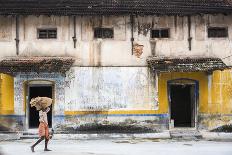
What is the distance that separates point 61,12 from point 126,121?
5707 millimetres

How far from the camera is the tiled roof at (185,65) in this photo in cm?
1775

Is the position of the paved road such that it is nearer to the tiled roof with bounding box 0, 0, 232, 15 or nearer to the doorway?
the doorway

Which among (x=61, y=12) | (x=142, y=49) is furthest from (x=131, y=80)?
(x=61, y=12)

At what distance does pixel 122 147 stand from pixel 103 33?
6.29 meters

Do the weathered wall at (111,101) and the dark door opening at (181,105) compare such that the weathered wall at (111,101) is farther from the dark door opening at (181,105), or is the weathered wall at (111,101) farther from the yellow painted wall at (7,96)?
the yellow painted wall at (7,96)

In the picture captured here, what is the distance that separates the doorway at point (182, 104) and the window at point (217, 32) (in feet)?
8.55

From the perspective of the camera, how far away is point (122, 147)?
48.7 feet

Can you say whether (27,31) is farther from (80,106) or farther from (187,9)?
(187,9)

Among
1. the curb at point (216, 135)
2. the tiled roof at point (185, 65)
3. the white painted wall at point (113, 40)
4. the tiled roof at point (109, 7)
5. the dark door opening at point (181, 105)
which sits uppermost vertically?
the tiled roof at point (109, 7)

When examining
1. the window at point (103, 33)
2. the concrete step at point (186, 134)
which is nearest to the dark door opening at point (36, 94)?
the window at point (103, 33)

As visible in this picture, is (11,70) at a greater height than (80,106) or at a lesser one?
greater

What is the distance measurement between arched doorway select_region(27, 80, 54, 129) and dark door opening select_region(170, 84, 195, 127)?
5919mm

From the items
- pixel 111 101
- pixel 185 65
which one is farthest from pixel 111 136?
pixel 185 65

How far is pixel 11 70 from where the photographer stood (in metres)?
17.3
